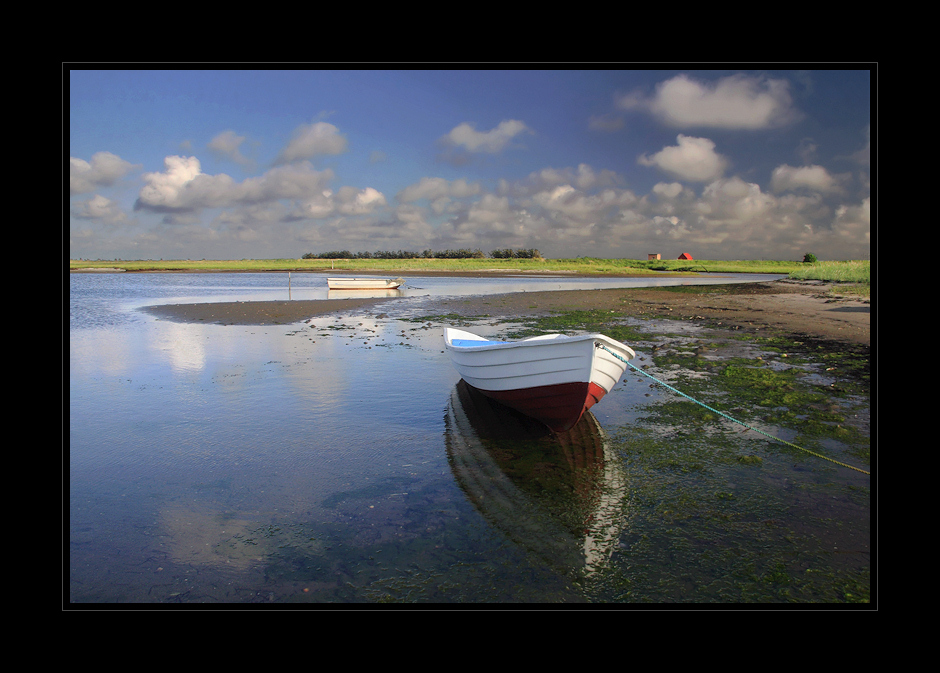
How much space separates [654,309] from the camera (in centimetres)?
2677

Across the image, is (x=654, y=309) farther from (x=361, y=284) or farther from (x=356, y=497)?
(x=361, y=284)

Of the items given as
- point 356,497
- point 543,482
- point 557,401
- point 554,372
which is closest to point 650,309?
point 557,401

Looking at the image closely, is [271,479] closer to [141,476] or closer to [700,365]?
[141,476]

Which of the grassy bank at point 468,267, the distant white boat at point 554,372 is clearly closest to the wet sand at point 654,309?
the distant white boat at point 554,372

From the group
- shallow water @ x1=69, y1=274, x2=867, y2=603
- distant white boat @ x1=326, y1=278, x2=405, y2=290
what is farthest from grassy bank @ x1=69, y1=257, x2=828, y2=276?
shallow water @ x1=69, y1=274, x2=867, y2=603

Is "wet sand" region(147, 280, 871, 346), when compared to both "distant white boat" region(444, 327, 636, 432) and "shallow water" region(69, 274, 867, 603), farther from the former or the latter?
"distant white boat" region(444, 327, 636, 432)

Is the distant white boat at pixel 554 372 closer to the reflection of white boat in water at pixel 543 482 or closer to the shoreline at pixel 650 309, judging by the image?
the reflection of white boat in water at pixel 543 482

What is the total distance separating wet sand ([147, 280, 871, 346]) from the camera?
19.7 m

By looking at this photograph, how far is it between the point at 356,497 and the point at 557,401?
320 cm

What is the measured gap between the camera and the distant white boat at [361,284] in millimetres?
41847

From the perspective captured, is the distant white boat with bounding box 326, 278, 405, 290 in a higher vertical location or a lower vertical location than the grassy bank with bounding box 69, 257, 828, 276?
lower
